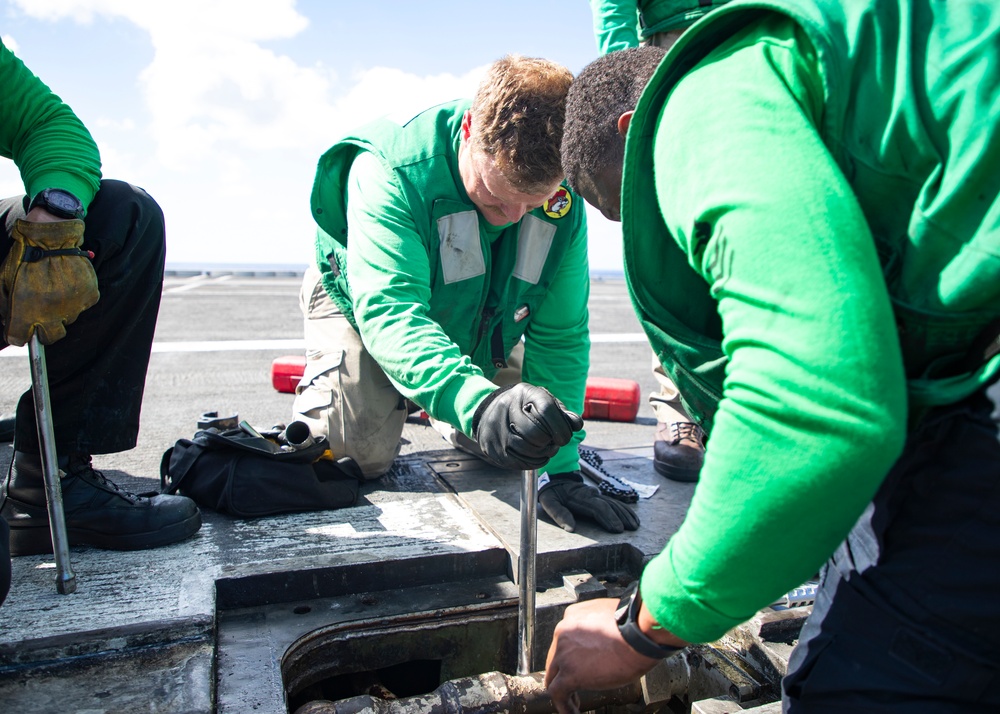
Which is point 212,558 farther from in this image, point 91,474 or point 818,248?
point 818,248

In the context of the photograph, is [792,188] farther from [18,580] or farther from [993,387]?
[18,580]

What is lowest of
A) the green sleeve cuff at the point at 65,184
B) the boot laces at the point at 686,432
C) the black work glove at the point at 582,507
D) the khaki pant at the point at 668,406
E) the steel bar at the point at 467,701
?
the steel bar at the point at 467,701

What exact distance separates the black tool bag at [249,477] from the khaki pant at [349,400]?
257 millimetres

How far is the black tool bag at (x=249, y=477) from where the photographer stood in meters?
2.25

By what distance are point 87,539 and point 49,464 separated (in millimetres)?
326

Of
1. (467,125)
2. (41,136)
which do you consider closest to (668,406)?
(467,125)

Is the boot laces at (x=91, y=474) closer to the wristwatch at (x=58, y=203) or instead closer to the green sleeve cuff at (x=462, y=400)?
the wristwatch at (x=58, y=203)

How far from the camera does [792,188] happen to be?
31.8 inches

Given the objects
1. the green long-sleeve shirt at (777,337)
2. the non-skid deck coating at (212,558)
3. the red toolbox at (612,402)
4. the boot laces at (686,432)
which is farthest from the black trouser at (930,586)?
the red toolbox at (612,402)

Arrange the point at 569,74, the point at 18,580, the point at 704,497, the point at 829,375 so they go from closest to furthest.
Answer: the point at 829,375, the point at 704,497, the point at 18,580, the point at 569,74

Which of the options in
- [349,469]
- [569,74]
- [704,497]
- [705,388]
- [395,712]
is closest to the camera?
[704,497]

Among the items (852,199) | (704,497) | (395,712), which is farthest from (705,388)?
(395,712)

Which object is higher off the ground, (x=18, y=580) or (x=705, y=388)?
(x=705, y=388)

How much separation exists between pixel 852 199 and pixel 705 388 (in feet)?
1.51
